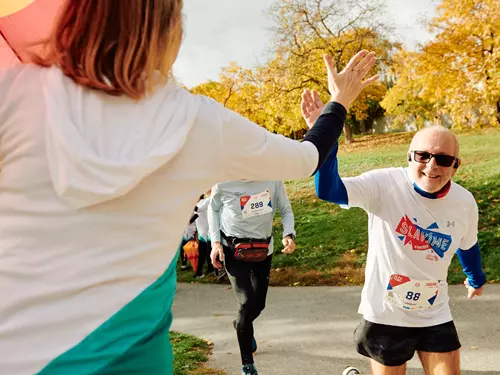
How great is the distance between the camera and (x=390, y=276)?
3.09 meters

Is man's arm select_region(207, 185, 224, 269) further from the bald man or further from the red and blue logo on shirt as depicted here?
the red and blue logo on shirt

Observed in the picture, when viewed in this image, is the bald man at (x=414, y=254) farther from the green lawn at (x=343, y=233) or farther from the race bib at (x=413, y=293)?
the green lawn at (x=343, y=233)

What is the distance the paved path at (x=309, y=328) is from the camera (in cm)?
464

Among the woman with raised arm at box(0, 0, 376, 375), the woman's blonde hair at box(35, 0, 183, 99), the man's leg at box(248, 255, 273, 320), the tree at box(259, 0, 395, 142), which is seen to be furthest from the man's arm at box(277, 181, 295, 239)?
the tree at box(259, 0, 395, 142)

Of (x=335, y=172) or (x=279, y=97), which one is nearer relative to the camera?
(x=335, y=172)

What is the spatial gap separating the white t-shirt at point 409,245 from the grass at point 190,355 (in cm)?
213

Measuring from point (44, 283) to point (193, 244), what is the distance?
7757 millimetres

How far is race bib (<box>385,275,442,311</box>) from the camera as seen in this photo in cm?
302

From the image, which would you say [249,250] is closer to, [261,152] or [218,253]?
[218,253]

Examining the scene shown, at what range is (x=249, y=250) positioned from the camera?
Answer: 14.8 ft

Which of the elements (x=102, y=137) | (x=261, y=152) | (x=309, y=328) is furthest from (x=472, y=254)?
(x=102, y=137)

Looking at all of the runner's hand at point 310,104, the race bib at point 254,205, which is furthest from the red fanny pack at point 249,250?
the runner's hand at point 310,104

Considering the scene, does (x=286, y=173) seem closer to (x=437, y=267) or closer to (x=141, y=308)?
(x=141, y=308)

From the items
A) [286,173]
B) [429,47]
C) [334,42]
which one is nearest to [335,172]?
[286,173]
